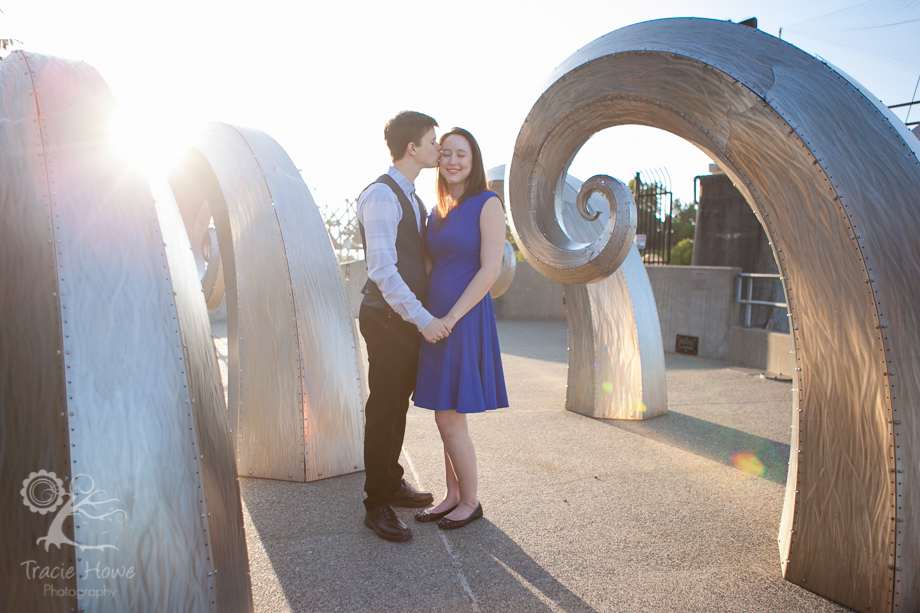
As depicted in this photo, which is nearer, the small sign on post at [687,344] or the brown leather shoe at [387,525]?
the brown leather shoe at [387,525]

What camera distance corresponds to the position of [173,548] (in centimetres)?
192

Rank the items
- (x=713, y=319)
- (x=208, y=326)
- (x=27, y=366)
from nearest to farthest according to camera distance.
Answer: (x=27, y=366)
(x=208, y=326)
(x=713, y=319)

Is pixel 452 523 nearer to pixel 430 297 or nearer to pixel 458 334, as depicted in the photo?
pixel 458 334

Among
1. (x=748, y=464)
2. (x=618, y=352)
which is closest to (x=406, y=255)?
(x=748, y=464)

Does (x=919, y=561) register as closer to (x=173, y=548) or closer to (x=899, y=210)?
(x=899, y=210)

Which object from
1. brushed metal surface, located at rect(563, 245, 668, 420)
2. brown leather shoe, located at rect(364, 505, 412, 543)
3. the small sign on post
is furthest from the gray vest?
the small sign on post

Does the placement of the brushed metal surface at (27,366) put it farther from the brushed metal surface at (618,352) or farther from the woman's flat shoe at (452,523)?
the brushed metal surface at (618,352)

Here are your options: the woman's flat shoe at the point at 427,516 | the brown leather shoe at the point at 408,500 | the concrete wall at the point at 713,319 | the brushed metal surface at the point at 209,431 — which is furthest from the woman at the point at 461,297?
the concrete wall at the point at 713,319

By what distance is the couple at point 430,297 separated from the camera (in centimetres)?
287

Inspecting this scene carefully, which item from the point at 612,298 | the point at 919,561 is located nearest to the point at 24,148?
the point at 919,561

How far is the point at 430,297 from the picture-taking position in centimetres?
305

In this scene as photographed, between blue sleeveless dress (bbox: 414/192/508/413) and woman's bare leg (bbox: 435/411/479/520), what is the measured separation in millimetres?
121

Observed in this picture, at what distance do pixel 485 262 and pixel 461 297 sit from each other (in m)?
0.22

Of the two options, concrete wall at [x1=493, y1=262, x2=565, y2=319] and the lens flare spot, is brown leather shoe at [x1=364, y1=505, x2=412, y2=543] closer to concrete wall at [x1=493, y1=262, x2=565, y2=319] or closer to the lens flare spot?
the lens flare spot
